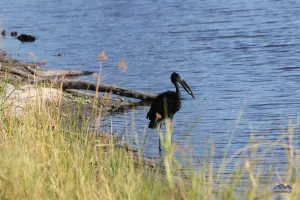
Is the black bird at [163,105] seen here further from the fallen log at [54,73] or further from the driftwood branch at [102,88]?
the fallen log at [54,73]

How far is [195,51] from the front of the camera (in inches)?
875

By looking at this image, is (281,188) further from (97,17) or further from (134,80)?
(97,17)

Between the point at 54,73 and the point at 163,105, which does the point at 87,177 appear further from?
the point at 54,73

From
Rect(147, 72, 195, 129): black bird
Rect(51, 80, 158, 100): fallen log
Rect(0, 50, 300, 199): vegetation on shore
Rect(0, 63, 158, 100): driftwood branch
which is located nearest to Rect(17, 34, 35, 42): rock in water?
Rect(0, 63, 158, 100): driftwood branch

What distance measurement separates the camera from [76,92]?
47.8 feet

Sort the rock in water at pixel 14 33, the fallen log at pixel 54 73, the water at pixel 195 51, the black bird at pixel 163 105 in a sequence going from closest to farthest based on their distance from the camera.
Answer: the black bird at pixel 163 105 → the water at pixel 195 51 → the fallen log at pixel 54 73 → the rock in water at pixel 14 33

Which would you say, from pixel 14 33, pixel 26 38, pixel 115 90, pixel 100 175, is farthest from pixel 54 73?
pixel 100 175

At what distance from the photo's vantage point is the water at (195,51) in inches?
495

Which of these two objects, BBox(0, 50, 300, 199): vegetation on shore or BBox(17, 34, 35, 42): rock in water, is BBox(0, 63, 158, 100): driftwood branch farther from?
BBox(17, 34, 35, 42): rock in water

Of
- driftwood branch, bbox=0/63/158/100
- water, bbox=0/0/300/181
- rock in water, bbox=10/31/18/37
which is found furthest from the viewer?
rock in water, bbox=10/31/18/37

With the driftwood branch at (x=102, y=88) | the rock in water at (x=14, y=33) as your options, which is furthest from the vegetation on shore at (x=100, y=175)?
the rock in water at (x=14, y=33)

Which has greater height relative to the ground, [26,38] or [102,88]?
[102,88]

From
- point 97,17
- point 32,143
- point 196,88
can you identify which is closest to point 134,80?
point 196,88

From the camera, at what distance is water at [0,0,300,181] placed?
1258 centimetres
